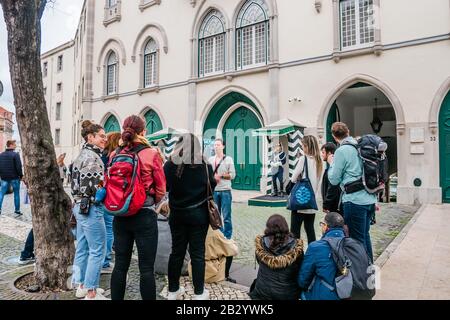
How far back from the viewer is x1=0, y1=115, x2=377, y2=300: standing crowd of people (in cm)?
305

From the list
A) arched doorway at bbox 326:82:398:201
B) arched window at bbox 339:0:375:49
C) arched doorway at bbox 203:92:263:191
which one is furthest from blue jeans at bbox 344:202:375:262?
Result: arched doorway at bbox 326:82:398:201

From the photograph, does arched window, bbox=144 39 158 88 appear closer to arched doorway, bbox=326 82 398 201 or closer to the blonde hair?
arched doorway, bbox=326 82 398 201

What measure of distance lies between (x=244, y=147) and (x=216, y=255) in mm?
12066

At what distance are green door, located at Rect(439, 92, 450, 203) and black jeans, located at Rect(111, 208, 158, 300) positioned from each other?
10760 millimetres

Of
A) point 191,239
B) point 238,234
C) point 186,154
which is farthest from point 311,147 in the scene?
point 238,234

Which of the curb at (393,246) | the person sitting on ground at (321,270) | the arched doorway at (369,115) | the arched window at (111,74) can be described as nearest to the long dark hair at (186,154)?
the person sitting on ground at (321,270)

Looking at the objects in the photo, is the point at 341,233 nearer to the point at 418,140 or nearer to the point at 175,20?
the point at 418,140

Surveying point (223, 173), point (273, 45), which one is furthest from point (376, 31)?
point (223, 173)

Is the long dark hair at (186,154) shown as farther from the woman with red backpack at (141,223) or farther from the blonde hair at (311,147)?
the blonde hair at (311,147)

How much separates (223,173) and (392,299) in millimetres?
2983

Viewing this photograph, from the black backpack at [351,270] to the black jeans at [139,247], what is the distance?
1.58 meters

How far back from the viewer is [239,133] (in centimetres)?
1638

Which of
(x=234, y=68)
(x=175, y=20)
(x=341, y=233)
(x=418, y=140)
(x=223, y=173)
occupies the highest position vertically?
(x=175, y=20)

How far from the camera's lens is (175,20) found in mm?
17609
